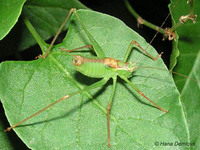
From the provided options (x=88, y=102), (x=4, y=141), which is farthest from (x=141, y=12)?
(x=4, y=141)

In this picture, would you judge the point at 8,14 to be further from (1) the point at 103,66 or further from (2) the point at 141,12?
(2) the point at 141,12

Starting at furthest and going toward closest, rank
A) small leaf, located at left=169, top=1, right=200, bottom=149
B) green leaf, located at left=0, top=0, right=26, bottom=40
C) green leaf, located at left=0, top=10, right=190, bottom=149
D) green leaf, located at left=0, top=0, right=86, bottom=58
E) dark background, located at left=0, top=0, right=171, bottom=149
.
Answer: dark background, located at left=0, top=0, right=171, bottom=149 → green leaf, located at left=0, top=0, right=86, bottom=58 → small leaf, located at left=169, top=1, right=200, bottom=149 → green leaf, located at left=0, top=10, right=190, bottom=149 → green leaf, located at left=0, top=0, right=26, bottom=40

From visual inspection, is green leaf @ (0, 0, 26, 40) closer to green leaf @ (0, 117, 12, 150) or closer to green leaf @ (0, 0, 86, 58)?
green leaf @ (0, 0, 86, 58)

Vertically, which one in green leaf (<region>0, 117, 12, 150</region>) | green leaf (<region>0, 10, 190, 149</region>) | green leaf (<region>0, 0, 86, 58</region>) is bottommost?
green leaf (<region>0, 117, 12, 150</region>)

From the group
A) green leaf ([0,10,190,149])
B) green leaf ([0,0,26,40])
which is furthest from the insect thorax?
green leaf ([0,0,26,40])

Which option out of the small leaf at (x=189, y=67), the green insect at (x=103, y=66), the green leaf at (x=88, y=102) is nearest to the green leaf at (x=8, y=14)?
the green leaf at (x=88, y=102)

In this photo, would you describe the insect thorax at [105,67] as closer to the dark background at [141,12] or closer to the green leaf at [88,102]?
the green leaf at [88,102]
